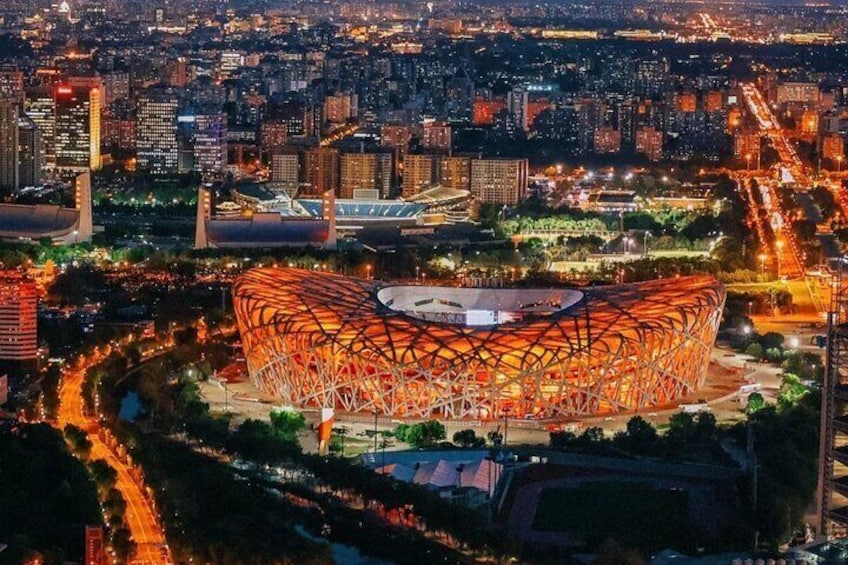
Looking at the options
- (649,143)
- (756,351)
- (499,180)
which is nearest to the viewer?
(756,351)

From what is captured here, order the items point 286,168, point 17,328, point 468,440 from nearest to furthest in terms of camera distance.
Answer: point 468,440
point 17,328
point 286,168

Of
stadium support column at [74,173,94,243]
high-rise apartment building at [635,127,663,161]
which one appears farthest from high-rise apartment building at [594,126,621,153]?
stadium support column at [74,173,94,243]

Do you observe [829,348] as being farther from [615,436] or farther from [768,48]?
[768,48]

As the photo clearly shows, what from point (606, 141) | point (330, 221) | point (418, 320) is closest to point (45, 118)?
point (606, 141)

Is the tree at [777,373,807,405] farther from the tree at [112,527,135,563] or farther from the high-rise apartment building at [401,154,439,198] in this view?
the high-rise apartment building at [401,154,439,198]

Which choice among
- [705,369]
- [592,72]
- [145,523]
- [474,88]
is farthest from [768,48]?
[145,523]

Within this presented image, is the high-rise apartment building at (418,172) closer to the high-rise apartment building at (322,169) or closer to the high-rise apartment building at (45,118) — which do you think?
the high-rise apartment building at (322,169)

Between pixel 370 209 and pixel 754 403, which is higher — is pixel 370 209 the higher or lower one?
the higher one

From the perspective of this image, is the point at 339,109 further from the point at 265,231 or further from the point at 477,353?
the point at 477,353
